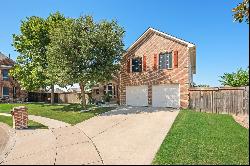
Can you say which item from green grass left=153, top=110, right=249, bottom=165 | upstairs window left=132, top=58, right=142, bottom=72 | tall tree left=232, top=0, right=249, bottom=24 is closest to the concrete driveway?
green grass left=153, top=110, right=249, bottom=165

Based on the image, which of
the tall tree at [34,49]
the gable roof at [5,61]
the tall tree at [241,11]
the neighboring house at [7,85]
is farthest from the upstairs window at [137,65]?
the gable roof at [5,61]

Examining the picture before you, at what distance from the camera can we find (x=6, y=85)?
47.3 m

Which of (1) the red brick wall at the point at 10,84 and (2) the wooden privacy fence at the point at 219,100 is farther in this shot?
(1) the red brick wall at the point at 10,84

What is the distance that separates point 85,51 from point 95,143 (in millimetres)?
13517

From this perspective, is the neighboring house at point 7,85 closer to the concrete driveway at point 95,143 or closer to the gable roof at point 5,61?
the gable roof at point 5,61

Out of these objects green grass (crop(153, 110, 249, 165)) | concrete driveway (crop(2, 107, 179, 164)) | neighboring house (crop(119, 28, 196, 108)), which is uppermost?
neighboring house (crop(119, 28, 196, 108))

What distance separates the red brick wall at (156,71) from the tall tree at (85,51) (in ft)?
11.9

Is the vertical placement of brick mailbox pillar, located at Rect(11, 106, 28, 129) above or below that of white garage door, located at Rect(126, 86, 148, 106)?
below

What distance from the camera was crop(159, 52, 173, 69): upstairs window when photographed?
1100 inches

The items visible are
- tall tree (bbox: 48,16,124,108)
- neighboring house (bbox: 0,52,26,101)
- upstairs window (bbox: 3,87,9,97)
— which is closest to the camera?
tall tree (bbox: 48,16,124,108)

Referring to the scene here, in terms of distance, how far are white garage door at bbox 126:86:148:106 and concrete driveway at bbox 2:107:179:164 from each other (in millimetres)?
10195

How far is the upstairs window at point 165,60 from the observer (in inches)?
1100

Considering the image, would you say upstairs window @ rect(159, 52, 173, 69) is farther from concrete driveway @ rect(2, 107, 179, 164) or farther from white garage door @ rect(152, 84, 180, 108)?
concrete driveway @ rect(2, 107, 179, 164)

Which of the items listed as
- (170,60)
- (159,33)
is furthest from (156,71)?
(159,33)
